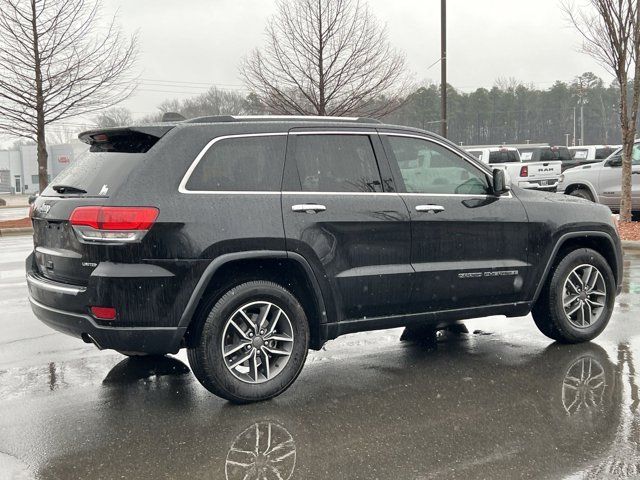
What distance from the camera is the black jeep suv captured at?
171 inches

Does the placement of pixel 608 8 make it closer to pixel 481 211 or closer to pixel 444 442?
pixel 481 211

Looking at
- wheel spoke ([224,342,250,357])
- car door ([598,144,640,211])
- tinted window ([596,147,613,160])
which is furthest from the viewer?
tinted window ([596,147,613,160])

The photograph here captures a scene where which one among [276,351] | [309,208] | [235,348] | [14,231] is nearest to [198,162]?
[309,208]

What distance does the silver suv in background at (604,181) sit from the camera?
15686mm

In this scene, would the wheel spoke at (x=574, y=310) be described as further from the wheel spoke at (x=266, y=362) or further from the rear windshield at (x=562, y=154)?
the rear windshield at (x=562, y=154)

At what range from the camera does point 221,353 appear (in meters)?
4.52

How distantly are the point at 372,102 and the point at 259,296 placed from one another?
1952cm

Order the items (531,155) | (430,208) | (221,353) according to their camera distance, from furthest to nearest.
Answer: (531,155)
(430,208)
(221,353)

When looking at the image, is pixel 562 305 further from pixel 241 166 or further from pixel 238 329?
pixel 241 166

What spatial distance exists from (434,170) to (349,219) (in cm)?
102

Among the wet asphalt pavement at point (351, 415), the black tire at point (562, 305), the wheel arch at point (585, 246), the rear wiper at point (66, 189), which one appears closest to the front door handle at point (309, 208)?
the wet asphalt pavement at point (351, 415)

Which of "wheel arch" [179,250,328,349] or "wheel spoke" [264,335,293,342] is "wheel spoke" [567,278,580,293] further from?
"wheel spoke" [264,335,293,342]

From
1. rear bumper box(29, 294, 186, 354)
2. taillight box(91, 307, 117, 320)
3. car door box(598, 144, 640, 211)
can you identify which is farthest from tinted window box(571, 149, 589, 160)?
taillight box(91, 307, 117, 320)

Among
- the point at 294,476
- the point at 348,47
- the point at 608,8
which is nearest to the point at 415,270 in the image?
the point at 294,476
